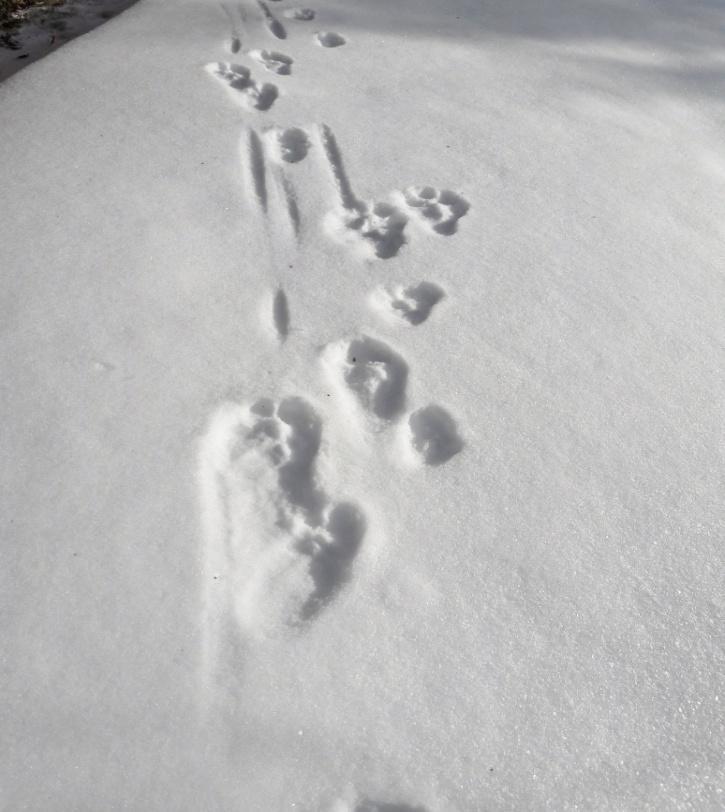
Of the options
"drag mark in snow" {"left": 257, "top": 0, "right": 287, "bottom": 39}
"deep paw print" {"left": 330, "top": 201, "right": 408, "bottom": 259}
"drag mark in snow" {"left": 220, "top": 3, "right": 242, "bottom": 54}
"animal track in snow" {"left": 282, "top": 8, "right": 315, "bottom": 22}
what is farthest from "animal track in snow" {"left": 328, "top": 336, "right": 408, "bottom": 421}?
"animal track in snow" {"left": 282, "top": 8, "right": 315, "bottom": 22}

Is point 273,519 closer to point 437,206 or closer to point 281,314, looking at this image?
point 281,314

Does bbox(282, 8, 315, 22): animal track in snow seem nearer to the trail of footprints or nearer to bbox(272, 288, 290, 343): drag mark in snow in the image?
the trail of footprints

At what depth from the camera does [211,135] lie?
6.32 feet

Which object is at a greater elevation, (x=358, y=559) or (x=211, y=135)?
(x=211, y=135)

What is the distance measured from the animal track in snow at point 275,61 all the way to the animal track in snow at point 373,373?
1228 millimetres

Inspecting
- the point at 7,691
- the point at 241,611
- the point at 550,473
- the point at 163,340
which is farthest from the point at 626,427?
the point at 7,691

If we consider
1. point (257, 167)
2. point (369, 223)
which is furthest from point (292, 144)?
point (369, 223)

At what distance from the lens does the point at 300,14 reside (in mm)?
2553

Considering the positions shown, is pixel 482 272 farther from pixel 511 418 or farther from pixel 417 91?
pixel 417 91

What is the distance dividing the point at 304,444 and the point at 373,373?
21cm

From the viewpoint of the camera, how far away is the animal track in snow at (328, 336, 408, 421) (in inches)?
52.0

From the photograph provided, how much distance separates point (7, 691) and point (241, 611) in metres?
0.31

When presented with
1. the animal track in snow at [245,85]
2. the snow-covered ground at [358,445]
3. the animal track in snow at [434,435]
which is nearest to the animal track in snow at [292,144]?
the snow-covered ground at [358,445]

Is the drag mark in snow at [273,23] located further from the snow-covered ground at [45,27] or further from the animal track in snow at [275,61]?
the snow-covered ground at [45,27]
